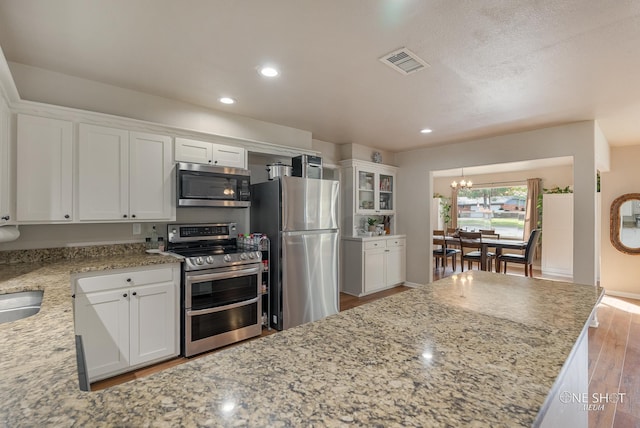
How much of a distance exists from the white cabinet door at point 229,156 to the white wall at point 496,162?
10.4 ft

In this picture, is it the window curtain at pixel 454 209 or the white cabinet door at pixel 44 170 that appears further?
the window curtain at pixel 454 209

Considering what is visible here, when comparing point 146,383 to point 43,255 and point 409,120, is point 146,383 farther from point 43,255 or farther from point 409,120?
point 409,120

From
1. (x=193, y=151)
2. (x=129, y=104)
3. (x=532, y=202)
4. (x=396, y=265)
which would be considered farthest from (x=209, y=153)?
(x=532, y=202)

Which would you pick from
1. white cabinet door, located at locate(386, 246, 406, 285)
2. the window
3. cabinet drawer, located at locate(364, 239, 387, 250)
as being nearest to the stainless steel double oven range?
cabinet drawer, located at locate(364, 239, 387, 250)

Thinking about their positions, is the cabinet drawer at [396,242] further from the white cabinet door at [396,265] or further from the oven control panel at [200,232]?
the oven control panel at [200,232]

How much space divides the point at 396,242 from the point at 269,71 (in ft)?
12.1

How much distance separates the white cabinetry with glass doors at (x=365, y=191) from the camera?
15.9ft

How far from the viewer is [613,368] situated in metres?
2.64

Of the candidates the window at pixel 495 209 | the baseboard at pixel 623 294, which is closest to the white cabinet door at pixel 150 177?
the baseboard at pixel 623 294

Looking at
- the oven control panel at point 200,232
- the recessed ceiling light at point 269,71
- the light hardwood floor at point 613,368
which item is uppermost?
the recessed ceiling light at point 269,71

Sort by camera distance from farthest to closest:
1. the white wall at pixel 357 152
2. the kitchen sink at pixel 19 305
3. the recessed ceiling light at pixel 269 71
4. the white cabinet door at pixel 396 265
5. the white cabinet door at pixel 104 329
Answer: the white cabinet door at pixel 396 265 → the white wall at pixel 357 152 → the recessed ceiling light at pixel 269 71 → the white cabinet door at pixel 104 329 → the kitchen sink at pixel 19 305

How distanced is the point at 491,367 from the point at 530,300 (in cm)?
83

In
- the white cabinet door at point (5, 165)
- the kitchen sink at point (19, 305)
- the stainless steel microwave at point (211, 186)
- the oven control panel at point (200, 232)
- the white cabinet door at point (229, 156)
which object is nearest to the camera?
the kitchen sink at point (19, 305)

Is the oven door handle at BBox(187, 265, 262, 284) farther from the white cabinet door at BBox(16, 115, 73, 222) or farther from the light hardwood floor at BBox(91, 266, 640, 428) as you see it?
the white cabinet door at BBox(16, 115, 73, 222)
